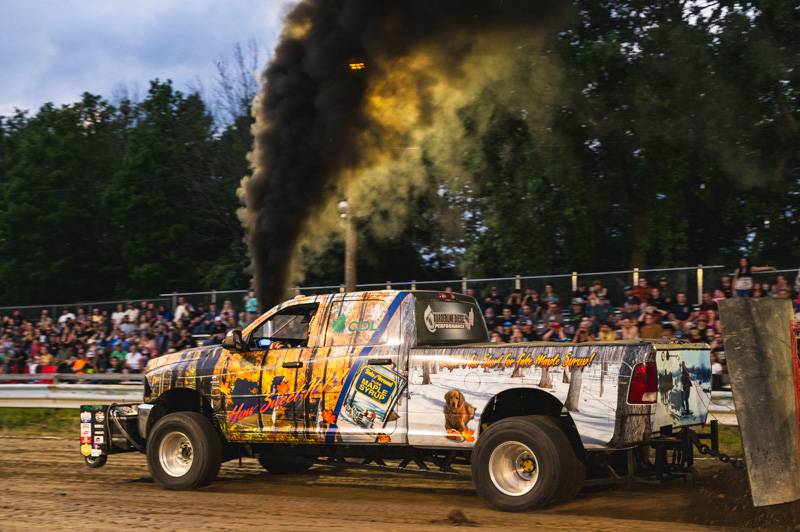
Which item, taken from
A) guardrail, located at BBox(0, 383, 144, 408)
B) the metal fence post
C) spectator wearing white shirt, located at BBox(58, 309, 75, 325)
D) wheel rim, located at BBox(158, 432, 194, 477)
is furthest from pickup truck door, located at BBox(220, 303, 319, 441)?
spectator wearing white shirt, located at BBox(58, 309, 75, 325)

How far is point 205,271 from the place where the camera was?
43.6 meters

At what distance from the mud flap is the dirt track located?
0.47 m

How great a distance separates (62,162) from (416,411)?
4536 cm

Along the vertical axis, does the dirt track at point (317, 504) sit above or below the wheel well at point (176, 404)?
below

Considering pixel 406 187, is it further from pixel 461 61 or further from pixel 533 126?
pixel 461 61

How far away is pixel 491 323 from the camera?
17453mm

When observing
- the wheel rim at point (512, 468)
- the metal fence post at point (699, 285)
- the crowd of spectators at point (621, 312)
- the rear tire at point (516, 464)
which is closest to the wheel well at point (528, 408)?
the rear tire at point (516, 464)

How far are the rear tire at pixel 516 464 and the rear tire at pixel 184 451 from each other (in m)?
3.03

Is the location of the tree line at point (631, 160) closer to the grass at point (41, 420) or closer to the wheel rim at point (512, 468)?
the grass at point (41, 420)

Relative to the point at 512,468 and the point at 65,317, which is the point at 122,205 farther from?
the point at 512,468

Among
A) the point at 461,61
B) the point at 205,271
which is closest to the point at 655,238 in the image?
the point at 461,61

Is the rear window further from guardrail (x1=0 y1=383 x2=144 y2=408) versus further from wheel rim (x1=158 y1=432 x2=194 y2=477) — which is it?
guardrail (x1=0 y1=383 x2=144 y2=408)

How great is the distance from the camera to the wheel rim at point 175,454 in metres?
10.1

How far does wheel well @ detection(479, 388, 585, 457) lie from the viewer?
827 centimetres
